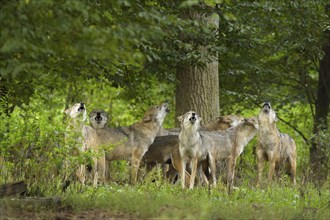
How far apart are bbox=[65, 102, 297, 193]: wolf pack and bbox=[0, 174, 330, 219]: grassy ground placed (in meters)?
2.98

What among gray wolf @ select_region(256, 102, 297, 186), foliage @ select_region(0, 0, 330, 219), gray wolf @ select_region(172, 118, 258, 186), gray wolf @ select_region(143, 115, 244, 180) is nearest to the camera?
foliage @ select_region(0, 0, 330, 219)

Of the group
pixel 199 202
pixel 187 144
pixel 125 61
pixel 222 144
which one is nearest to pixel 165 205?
pixel 199 202

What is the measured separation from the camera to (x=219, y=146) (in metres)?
17.8

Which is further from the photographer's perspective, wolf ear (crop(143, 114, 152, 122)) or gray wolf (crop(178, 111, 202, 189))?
wolf ear (crop(143, 114, 152, 122))

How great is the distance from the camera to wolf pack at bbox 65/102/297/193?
54.5ft

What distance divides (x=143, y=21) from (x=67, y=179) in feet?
13.3

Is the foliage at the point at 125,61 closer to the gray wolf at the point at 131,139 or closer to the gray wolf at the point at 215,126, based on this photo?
the gray wolf at the point at 131,139

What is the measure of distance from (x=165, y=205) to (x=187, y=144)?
18.5 feet

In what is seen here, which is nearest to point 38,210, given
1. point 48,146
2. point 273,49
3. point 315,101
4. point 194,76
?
point 48,146

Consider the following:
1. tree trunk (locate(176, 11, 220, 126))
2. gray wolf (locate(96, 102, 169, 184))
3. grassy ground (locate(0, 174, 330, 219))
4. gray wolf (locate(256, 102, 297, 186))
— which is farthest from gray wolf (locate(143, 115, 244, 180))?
grassy ground (locate(0, 174, 330, 219))

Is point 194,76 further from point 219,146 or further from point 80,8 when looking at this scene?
point 80,8

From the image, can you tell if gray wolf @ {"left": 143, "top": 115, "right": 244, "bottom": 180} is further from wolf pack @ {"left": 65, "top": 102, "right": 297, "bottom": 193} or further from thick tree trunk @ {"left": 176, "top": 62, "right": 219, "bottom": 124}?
thick tree trunk @ {"left": 176, "top": 62, "right": 219, "bottom": 124}

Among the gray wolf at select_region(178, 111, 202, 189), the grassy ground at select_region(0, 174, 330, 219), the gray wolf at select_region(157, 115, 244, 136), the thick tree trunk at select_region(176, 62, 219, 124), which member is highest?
the thick tree trunk at select_region(176, 62, 219, 124)

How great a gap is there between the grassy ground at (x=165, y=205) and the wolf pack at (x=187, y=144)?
9.78ft
